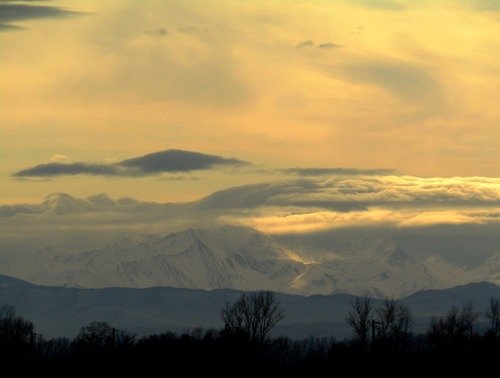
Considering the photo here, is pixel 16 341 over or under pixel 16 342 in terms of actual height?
over

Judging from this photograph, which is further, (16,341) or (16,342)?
(16,341)

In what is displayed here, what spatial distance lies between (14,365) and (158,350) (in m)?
21.9

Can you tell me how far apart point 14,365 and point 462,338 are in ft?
191

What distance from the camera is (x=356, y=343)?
176750 millimetres

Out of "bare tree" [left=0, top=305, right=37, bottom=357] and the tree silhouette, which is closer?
the tree silhouette

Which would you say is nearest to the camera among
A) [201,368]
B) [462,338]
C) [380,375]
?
[380,375]

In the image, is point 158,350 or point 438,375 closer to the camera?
point 438,375

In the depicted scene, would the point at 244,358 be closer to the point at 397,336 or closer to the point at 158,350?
the point at 158,350

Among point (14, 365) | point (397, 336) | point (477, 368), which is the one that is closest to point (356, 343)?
point (397, 336)

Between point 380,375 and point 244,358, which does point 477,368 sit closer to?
point 380,375

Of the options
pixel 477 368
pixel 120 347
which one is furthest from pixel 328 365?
pixel 120 347

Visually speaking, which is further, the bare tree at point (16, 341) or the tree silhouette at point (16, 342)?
the bare tree at point (16, 341)

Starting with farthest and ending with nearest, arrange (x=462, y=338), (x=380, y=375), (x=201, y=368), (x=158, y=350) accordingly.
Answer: (x=462, y=338) → (x=158, y=350) → (x=201, y=368) → (x=380, y=375)

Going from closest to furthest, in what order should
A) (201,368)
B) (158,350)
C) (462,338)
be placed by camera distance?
(201,368) < (158,350) < (462,338)
